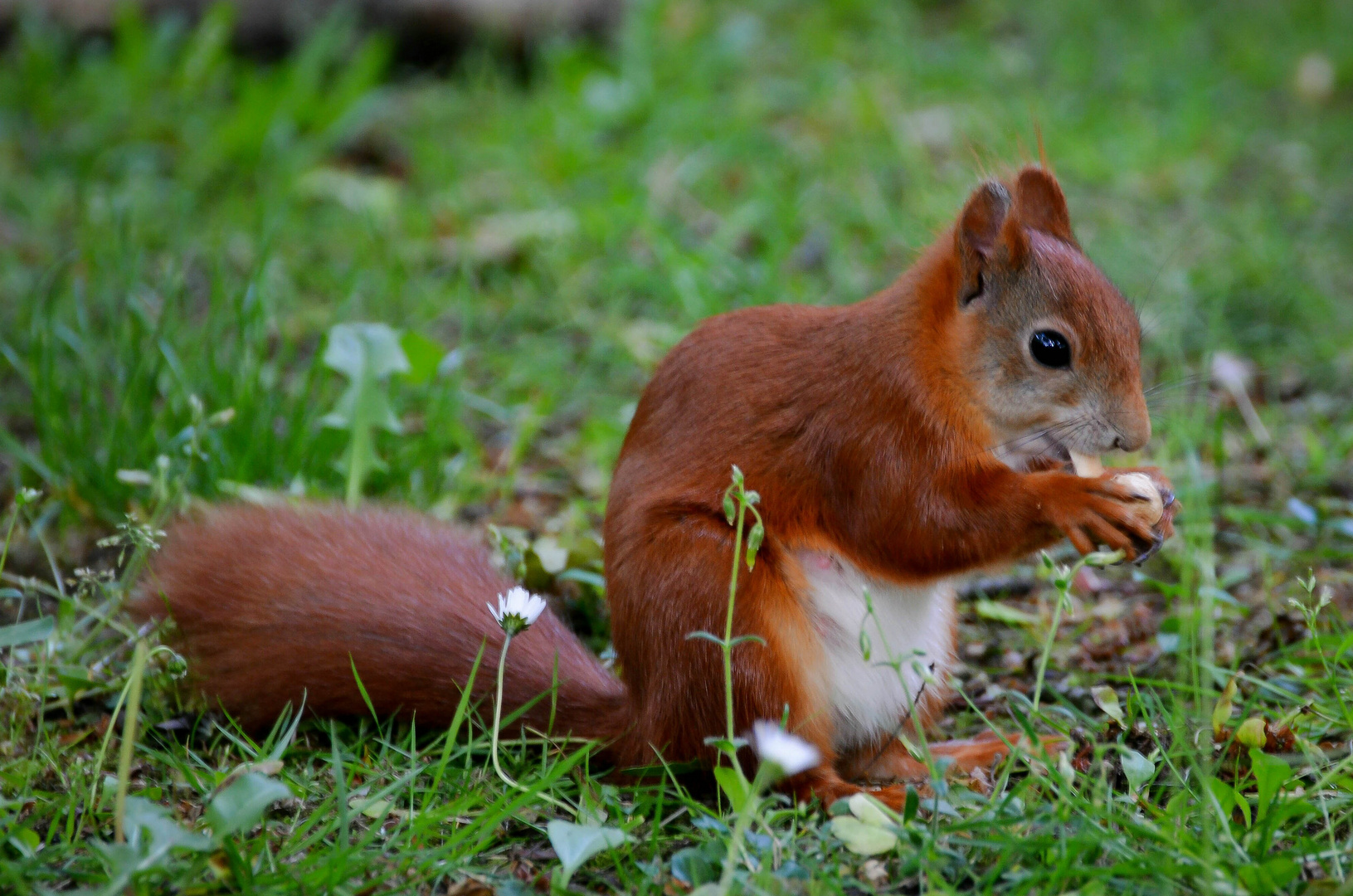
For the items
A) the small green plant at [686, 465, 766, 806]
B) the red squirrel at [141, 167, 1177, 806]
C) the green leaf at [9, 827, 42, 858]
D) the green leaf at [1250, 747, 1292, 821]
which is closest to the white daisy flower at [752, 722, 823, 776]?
the small green plant at [686, 465, 766, 806]

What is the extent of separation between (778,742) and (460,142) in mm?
3915

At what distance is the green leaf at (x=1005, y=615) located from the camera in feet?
8.05

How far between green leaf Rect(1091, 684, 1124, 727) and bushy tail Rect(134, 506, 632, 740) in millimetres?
741

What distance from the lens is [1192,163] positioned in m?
4.95

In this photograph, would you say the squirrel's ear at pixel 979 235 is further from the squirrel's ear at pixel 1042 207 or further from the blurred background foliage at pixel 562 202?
the blurred background foliage at pixel 562 202

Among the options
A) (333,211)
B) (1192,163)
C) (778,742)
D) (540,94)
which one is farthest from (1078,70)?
(778,742)

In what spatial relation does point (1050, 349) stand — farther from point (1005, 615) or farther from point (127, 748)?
point (127, 748)

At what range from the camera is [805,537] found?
191 centimetres

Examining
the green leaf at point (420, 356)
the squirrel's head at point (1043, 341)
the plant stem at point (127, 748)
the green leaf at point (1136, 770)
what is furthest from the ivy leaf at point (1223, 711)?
the green leaf at point (420, 356)

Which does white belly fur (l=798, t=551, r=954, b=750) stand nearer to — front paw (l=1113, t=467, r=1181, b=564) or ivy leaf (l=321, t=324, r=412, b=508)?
front paw (l=1113, t=467, r=1181, b=564)

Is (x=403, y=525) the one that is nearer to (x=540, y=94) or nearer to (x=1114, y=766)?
(x=1114, y=766)

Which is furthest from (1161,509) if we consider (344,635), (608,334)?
(608,334)

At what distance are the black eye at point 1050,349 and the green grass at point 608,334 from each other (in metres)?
0.43

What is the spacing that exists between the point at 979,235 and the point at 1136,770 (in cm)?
82
